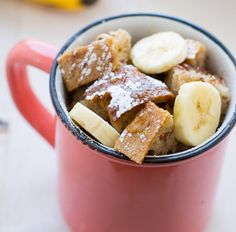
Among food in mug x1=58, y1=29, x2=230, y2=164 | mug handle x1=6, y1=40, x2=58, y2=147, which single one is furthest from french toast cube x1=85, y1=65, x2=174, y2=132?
mug handle x1=6, y1=40, x2=58, y2=147

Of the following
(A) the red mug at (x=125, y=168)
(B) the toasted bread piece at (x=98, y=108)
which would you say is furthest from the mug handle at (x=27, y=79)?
(B) the toasted bread piece at (x=98, y=108)

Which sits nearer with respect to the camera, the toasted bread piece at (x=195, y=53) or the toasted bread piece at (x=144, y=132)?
the toasted bread piece at (x=144, y=132)

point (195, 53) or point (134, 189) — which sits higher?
point (195, 53)

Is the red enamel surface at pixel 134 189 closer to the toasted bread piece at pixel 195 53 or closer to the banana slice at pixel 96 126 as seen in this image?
the banana slice at pixel 96 126

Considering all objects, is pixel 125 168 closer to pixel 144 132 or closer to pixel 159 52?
pixel 144 132

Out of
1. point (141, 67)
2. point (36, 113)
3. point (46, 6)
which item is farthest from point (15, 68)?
point (46, 6)

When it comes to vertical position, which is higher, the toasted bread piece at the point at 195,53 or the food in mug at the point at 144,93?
the toasted bread piece at the point at 195,53

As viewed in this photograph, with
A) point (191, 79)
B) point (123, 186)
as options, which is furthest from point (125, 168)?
point (191, 79)
